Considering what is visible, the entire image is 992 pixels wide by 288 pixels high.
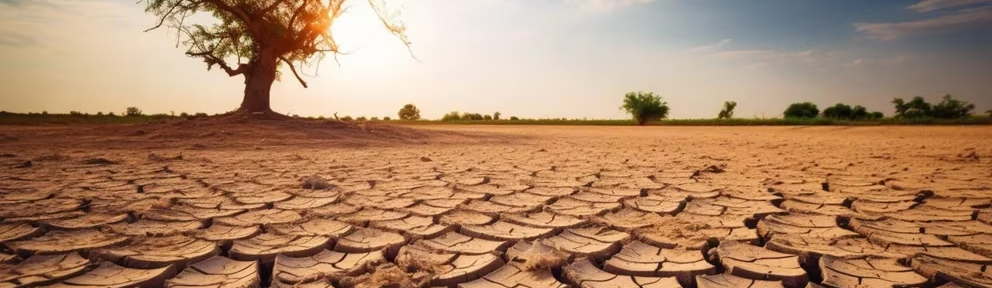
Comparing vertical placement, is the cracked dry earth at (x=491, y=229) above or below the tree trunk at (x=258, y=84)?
below

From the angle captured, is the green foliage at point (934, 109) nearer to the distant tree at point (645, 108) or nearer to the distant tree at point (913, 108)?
the distant tree at point (913, 108)

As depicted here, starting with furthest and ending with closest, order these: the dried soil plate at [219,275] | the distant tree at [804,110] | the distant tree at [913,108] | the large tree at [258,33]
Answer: the distant tree at [804,110], the distant tree at [913,108], the large tree at [258,33], the dried soil plate at [219,275]

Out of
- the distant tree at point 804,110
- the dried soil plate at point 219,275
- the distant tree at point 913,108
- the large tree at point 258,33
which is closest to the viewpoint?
the dried soil plate at point 219,275

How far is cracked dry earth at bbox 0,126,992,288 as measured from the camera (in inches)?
→ 66.3

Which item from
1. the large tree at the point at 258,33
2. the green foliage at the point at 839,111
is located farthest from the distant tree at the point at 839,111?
the large tree at the point at 258,33

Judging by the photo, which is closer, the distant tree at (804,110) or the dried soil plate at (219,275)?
the dried soil plate at (219,275)

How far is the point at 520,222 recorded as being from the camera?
2.43 meters

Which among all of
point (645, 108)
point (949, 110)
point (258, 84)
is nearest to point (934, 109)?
point (949, 110)

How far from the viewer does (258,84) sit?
10930 millimetres

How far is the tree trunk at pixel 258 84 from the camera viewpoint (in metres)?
10.9

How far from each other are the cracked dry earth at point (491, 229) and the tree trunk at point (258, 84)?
22.6 ft

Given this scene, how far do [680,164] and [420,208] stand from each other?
131 inches

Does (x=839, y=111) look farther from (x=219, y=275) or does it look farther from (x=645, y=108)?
(x=219, y=275)

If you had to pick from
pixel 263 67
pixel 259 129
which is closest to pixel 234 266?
pixel 259 129
